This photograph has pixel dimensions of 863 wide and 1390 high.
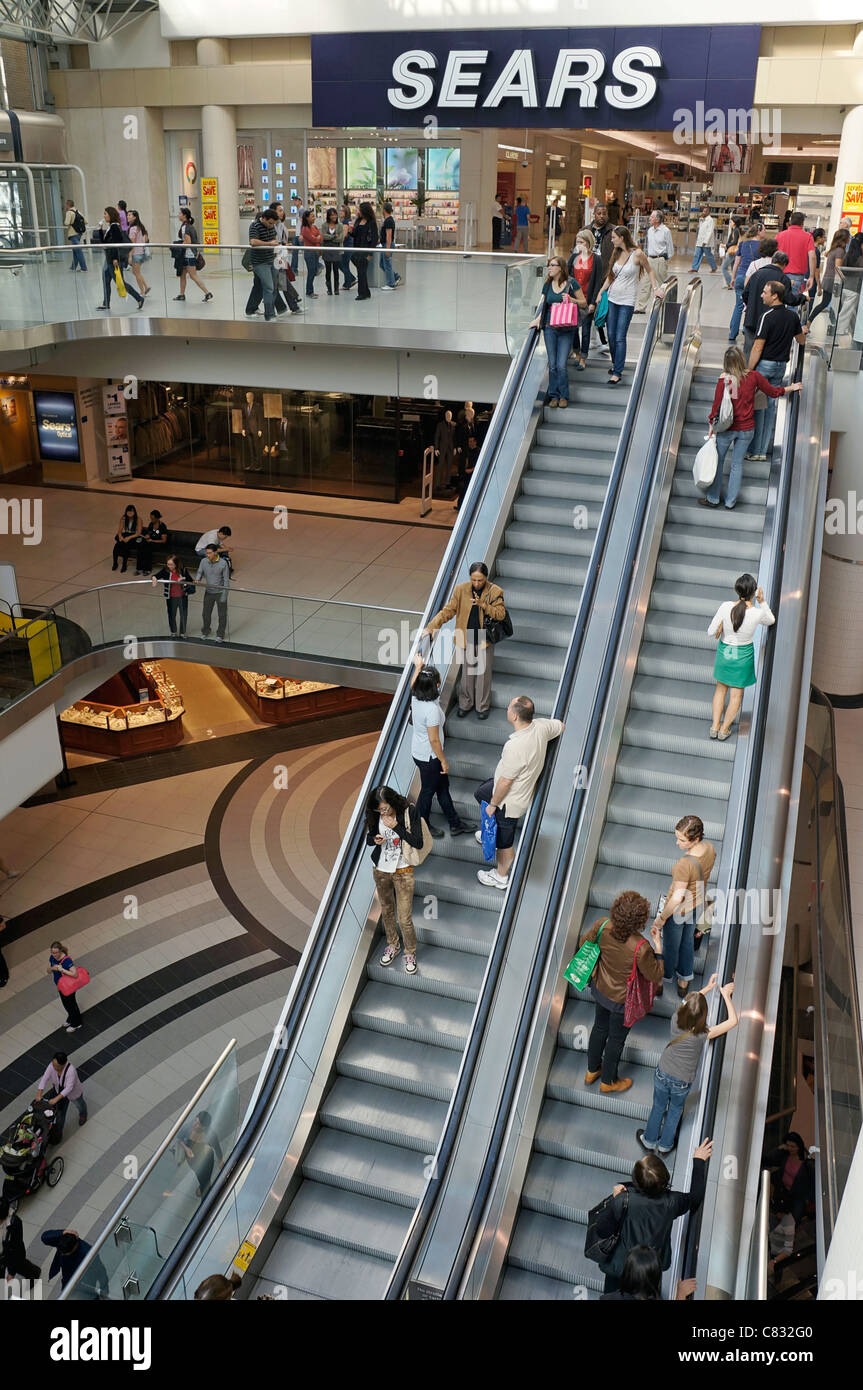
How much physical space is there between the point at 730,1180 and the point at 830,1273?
2485 millimetres

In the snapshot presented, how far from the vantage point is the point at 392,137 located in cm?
2259

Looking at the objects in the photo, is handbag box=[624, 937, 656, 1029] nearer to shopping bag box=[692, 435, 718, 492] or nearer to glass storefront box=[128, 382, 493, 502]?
shopping bag box=[692, 435, 718, 492]

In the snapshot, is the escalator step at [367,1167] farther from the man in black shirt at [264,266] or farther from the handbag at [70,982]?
the man in black shirt at [264,266]

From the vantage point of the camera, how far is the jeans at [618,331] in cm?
1107

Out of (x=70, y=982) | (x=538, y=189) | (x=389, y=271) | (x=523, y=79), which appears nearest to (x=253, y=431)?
(x=389, y=271)

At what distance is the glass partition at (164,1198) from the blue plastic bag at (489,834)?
7.00 ft

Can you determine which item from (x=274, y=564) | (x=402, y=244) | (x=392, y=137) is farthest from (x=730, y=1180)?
(x=392, y=137)

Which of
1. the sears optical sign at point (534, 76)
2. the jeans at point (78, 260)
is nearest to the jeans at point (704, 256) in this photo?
the sears optical sign at point (534, 76)

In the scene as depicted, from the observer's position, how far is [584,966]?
6203 millimetres

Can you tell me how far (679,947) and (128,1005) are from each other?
8.40 metres

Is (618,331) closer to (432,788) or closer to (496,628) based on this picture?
(496,628)

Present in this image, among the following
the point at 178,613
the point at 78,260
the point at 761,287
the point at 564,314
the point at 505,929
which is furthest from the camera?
the point at 78,260

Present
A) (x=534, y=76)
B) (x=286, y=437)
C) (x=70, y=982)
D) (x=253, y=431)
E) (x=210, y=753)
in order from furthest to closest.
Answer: (x=253, y=431) < (x=286, y=437) < (x=534, y=76) < (x=210, y=753) < (x=70, y=982)
